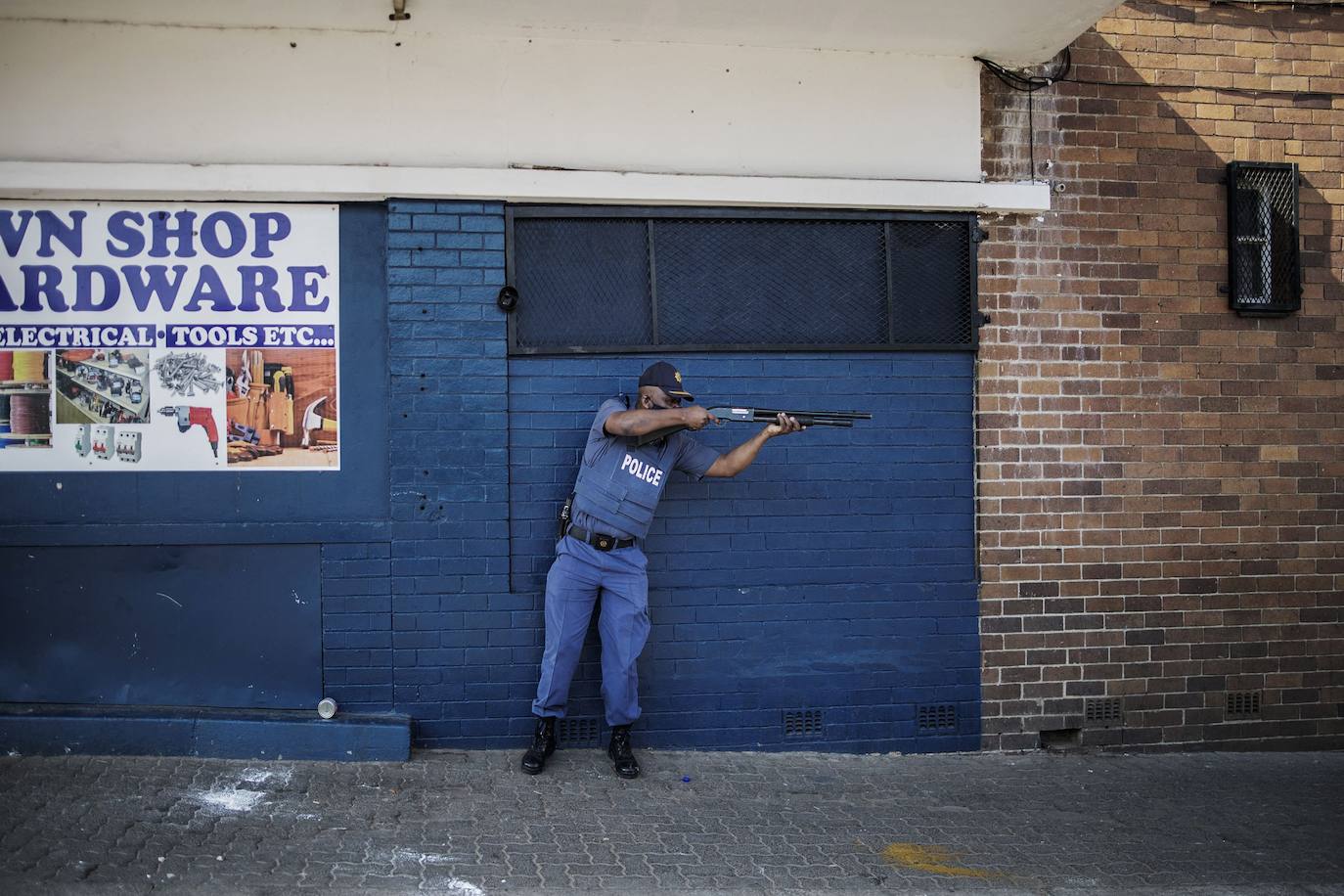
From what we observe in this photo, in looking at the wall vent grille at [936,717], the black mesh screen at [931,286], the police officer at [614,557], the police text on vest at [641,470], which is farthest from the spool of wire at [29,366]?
the wall vent grille at [936,717]

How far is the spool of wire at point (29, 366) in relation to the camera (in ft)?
17.6

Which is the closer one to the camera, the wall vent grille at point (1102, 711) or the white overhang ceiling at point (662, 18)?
the white overhang ceiling at point (662, 18)

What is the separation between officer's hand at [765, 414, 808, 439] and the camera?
203 inches

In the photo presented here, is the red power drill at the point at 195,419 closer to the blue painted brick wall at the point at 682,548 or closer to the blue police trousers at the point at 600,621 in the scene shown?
the blue painted brick wall at the point at 682,548

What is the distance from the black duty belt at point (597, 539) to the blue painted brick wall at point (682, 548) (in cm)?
35

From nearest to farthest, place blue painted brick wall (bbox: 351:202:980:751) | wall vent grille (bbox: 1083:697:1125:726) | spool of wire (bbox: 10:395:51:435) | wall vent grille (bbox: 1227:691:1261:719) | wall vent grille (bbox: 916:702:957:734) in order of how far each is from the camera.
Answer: spool of wire (bbox: 10:395:51:435) < blue painted brick wall (bbox: 351:202:980:751) < wall vent grille (bbox: 916:702:957:734) < wall vent grille (bbox: 1083:697:1125:726) < wall vent grille (bbox: 1227:691:1261:719)

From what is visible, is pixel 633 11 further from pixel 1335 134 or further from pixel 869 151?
pixel 1335 134

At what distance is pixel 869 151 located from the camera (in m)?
5.80

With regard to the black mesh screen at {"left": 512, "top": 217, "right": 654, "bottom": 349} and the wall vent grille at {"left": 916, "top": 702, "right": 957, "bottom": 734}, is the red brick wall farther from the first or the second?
the black mesh screen at {"left": 512, "top": 217, "right": 654, "bottom": 349}

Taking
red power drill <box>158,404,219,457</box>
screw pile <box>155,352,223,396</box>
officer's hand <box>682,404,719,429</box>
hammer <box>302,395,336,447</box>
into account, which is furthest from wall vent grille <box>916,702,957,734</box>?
screw pile <box>155,352,223,396</box>

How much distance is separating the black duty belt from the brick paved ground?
1.19m

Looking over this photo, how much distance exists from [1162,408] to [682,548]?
3.02 metres

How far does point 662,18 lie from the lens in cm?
534

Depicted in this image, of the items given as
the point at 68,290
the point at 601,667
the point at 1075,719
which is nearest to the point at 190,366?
the point at 68,290
